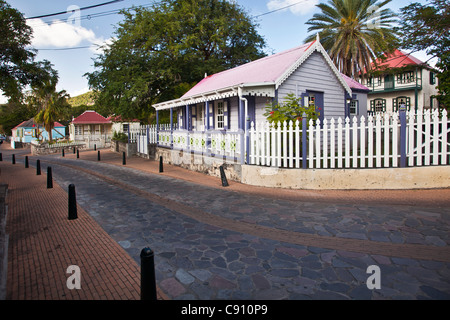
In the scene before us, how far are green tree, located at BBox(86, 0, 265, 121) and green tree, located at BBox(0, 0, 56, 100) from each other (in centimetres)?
589

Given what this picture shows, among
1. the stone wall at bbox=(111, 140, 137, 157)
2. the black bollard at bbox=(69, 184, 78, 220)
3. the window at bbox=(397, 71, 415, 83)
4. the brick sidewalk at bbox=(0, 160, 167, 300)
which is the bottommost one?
the brick sidewalk at bbox=(0, 160, 167, 300)

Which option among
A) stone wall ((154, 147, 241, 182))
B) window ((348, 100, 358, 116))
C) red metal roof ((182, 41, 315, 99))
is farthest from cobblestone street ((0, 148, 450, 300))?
window ((348, 100, 358, 116))

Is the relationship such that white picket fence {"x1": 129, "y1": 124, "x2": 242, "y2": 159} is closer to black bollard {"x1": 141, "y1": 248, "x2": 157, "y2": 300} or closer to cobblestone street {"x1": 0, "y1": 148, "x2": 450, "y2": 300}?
cobblestone street {"x1": 0, "y1": 148, "x2": 450, "y2": 300}

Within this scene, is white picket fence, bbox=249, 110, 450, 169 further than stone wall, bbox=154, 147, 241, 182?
No

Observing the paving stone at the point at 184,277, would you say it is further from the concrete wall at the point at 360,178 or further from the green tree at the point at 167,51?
the green tree at the point at 167,51

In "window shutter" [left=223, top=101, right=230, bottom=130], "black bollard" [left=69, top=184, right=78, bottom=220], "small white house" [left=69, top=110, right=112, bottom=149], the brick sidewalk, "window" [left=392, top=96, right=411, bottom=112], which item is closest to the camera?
the brick sidewalk

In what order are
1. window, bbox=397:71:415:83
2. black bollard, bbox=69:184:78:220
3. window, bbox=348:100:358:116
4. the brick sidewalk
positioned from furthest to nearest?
1. window, bbox=397:71:415:83
2. window, bbox=348:100:358:116
3. black bollard, bbox=69:184:78:220
4. the brick sidewalk

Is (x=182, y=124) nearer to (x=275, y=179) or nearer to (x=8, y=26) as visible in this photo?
(x=8, y=26)

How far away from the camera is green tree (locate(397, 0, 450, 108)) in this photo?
10867 mm

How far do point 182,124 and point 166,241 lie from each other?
51.5 feet

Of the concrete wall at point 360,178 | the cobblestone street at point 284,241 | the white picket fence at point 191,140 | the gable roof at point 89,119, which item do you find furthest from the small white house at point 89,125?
the cobblestone street at point 284,241

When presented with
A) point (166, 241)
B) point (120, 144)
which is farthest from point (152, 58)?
point (166, 241)
